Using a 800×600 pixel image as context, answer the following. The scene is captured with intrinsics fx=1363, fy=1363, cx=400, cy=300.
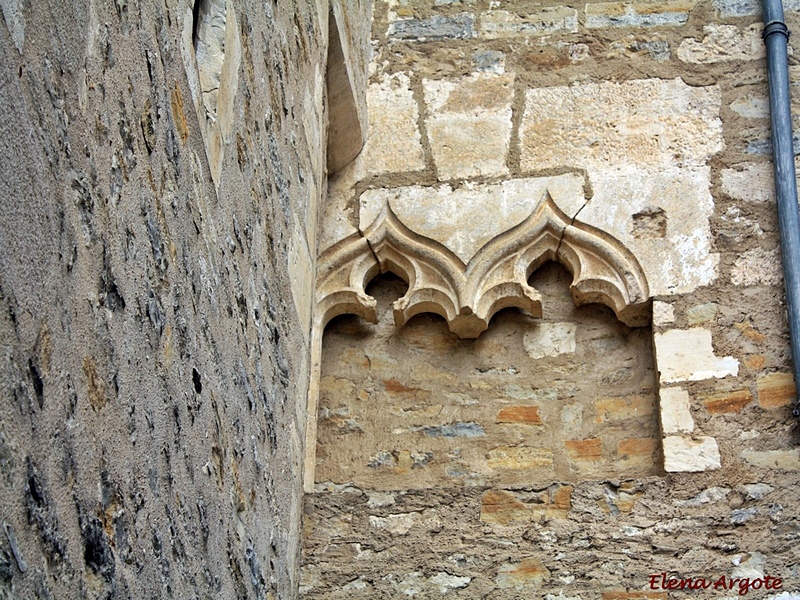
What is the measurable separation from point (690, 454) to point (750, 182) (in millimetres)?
1014

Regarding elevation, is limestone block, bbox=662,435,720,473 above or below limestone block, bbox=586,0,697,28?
below

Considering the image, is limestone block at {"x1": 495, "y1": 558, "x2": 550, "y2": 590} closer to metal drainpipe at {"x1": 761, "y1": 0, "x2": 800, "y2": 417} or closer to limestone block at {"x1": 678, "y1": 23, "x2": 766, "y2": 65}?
metal drainpipe at {"x1": 761, "y1": 0, "x2": 800, "y2": 417}

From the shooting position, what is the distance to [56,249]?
6.31 ft

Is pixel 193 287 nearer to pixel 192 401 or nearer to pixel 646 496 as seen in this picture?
pixel 192 401

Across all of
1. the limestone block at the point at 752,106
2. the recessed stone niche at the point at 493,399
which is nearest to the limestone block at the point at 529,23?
the limestone block at the point at 752,106

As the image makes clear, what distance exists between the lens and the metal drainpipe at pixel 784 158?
13.2ft

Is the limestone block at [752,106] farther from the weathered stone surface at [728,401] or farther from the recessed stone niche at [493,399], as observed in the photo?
the weathered stone surface at [728,401]

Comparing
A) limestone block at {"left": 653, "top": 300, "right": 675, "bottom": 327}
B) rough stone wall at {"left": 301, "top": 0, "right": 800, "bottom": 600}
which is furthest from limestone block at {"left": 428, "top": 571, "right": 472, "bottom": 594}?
limestone block at {"left": 653, "top": 300, "right": 675, "bottom": 327}

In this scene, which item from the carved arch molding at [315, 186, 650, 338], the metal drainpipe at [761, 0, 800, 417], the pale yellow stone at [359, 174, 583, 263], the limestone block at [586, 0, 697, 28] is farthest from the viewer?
the limestone block at [586, 0, 697, 28]

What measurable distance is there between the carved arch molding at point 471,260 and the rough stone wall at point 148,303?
2.19 ft

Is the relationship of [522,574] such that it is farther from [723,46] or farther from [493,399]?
[723,46]

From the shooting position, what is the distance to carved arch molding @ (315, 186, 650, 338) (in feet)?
14.0

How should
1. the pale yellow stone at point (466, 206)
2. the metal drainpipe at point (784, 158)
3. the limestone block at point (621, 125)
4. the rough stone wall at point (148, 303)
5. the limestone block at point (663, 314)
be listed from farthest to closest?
the limestone block at point (621, 125) → the pale yellow stone at point (466, 206) → the limestone block at point (663, 314) → the metal drainpipe at point (784, 158) → the rough stone wall at point (148, 303)

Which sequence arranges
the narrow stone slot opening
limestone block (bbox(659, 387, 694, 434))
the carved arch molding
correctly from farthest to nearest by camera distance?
the carved arch molding → limestone block (bbox(659, 387, 694, 434)) → the narrow stone slot opening
